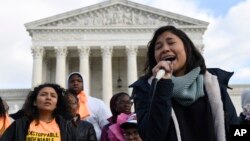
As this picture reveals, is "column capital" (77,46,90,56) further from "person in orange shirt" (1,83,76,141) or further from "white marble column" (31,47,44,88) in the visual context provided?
"person in orange shirt" (1,83,76,141)

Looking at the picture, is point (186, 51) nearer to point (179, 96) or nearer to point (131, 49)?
point (179, 96)

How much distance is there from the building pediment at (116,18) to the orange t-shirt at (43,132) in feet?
126

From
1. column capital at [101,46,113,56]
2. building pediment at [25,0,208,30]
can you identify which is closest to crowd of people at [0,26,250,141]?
column capital at [101,46,113,56]

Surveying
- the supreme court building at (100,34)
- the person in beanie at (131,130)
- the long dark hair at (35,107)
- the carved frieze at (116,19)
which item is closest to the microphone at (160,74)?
the long dark hair at (35,107)

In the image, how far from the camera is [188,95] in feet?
7.98

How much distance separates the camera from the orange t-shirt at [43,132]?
182 inches

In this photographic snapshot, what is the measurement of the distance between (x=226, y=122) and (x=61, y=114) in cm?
313

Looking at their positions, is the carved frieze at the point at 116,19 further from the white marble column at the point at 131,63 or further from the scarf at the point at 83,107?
the scarf at the point at 83,107

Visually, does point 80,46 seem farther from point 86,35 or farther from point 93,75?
point 93,75

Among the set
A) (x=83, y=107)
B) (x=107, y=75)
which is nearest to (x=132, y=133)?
(x=83, y=107)

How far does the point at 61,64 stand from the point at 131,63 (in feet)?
25.0

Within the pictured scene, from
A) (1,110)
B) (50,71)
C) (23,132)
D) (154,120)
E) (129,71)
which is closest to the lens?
(154,120)

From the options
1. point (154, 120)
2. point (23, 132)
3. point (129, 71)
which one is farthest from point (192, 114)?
point (129, 71)

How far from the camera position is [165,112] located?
7.63ft
